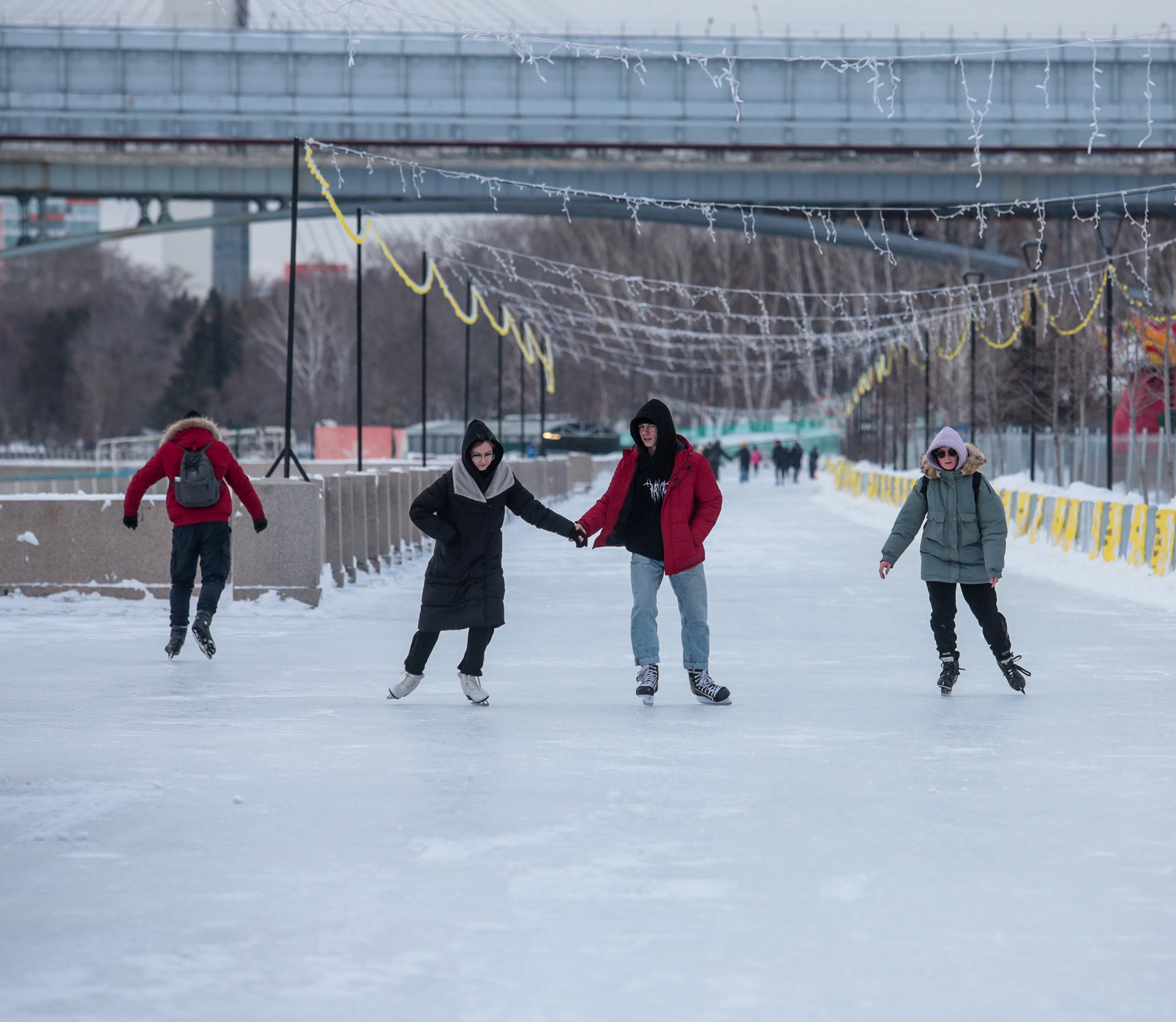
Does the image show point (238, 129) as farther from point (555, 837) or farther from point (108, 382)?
point (108, 382)

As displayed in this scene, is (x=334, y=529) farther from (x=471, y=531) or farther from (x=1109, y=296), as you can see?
(x=1109, y=296)

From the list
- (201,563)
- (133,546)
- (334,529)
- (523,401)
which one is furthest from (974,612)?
(523,401)

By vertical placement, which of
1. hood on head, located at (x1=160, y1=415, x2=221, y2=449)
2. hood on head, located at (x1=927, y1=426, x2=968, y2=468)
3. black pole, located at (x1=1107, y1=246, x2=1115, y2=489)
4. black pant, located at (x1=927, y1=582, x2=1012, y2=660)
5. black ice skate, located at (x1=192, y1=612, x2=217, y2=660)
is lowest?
black ice skate, located at (x1=192, y1=612, x2=217, y2=660)

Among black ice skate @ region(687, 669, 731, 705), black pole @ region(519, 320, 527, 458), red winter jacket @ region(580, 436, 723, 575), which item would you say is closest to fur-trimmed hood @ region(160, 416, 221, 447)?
red winter jacket @ region(580, 436, 723, 575)

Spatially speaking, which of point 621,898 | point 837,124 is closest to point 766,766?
point 621,898

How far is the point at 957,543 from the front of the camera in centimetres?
918

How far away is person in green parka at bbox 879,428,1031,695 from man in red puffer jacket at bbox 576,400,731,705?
1118 mm

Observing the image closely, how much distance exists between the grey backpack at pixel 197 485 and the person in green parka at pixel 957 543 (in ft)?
13.8

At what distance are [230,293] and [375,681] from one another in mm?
186834

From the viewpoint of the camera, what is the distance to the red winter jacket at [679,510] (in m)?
8.61

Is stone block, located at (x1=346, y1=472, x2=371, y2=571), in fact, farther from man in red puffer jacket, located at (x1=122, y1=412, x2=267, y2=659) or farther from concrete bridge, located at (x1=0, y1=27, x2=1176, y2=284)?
concrete bridge, located at (x1=0, y1=27, x2=1176, y2=284)

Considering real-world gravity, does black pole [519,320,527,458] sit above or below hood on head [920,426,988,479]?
above

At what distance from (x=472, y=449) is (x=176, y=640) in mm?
3178

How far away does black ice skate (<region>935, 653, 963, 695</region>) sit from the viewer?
9172mm
